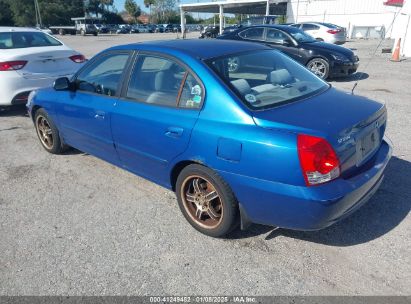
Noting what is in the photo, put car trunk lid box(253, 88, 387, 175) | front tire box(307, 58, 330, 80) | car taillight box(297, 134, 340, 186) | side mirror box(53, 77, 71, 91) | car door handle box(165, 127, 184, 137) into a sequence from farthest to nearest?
front tire box(307, 58, 330, 80) → side mirror box(53, 77, 71, 91) → car door handle box(165, 127, 184, 137) → car trunk lid box(253, 88, 387, 175) → car taillight box(297, 134, 340, 186)

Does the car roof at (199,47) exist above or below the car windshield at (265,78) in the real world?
above

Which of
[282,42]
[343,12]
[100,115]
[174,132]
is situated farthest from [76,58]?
[343,12]

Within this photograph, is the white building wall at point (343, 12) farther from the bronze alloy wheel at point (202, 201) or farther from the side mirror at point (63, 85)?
the bronze alloy wheel at point (202, 201)

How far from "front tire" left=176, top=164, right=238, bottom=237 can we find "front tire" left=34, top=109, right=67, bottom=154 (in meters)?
2.51

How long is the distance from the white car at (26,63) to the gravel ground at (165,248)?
2.79m

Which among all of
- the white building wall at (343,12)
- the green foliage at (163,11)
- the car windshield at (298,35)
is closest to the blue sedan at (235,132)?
the car windshield at (298,35)

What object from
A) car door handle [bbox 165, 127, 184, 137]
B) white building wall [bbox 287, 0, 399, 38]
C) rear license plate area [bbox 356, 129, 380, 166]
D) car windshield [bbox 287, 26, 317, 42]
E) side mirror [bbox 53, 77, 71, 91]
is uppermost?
white building wall [bbox 287, 0, 399, 38]

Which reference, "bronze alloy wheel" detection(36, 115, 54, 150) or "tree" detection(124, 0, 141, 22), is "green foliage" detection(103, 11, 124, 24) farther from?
"bronze alloy wheel" detection(36, 115, 54, 150)

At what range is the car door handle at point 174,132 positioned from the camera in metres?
2.91

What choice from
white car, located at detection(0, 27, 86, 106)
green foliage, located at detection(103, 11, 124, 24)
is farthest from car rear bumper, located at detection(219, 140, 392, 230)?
green foliage, located at detection(103, 11, 124, 24)

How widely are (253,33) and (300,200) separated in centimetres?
898

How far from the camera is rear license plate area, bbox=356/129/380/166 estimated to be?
265cm

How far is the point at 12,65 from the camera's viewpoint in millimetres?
6176

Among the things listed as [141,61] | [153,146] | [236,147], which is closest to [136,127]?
[153,146]
